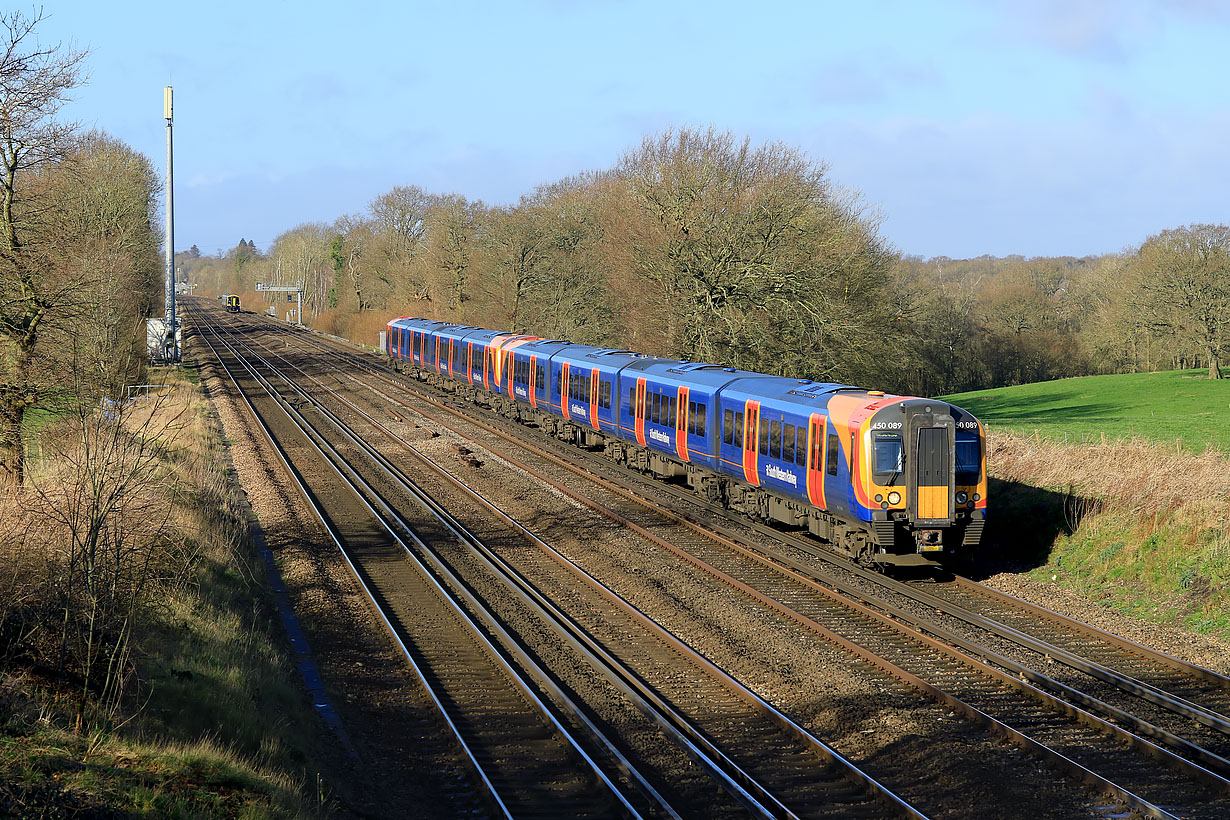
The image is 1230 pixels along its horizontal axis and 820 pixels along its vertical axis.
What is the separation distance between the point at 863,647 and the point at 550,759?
4816 millimetres

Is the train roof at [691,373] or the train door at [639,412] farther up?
the train roof at [691,373]

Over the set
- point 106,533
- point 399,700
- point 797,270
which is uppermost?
point 797,270

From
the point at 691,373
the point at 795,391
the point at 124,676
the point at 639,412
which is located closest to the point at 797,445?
the point at 795,391

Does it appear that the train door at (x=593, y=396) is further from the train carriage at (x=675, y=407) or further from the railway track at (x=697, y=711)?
the railway track at (x=697, y=711)

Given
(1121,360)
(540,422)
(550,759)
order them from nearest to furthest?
1. (550,759)
2. (540,422)
3. (1121,360)

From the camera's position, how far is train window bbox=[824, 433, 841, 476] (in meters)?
16.5

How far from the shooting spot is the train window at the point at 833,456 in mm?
16547

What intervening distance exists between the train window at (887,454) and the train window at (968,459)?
103 cm

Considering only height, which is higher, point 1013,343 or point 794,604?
point 1013,343

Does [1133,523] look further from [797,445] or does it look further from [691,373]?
[691,373]

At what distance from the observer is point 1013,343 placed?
6706cm

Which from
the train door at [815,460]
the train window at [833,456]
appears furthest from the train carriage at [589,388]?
the train window at [833,456]

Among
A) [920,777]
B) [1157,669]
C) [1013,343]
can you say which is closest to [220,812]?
[920,777]

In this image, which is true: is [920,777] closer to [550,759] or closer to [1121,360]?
[550,759]
